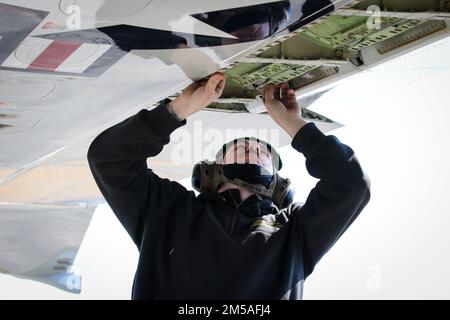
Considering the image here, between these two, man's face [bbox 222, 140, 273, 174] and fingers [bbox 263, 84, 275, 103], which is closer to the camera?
man's face [bbox 222, 140, 273, 174]

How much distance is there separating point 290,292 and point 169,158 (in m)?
3.79

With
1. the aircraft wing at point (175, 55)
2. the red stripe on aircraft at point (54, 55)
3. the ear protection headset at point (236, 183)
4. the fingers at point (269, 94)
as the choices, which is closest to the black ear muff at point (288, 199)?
the ear protection headset at point (236, 183)

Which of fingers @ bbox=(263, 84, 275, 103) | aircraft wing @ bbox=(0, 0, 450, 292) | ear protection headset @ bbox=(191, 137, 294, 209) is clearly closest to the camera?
aircraft wing @ bbox=(0, 0, 450, 292)

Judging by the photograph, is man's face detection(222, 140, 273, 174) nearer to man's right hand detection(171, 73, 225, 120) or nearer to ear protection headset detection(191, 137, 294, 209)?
ear protection headset detection(191, 137, 294, 209)

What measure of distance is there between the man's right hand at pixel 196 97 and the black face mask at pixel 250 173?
0.30 metres

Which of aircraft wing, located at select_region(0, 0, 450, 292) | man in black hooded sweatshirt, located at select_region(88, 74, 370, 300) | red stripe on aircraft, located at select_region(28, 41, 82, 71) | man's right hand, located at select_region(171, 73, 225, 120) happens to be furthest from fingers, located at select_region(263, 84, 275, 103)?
red stripe on aircraft, located at select_region(28, 41, 82, 71)

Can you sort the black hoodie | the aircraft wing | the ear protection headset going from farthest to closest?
the ear protection headset < the aircraft wing < the black hoodie

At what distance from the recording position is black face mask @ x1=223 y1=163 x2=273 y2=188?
12.7 ft

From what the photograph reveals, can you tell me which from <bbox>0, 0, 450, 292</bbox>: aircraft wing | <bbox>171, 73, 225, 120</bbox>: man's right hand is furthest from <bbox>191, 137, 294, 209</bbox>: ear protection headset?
<bbox>0, 0, 450, 292</bbox>: aircraft wing

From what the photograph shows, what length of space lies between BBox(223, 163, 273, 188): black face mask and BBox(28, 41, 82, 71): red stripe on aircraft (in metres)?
0.94

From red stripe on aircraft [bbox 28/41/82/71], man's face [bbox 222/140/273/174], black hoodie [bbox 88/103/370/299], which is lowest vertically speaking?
black hoodie [bbox 88/103/370/299]

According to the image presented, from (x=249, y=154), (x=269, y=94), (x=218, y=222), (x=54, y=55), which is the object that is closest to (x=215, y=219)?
(x=218, y=222)

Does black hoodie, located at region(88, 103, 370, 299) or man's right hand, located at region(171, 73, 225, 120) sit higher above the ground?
man's right hand, located at region(171, 73, 225, 120)

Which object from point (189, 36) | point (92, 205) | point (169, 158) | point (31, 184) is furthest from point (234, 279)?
point (92, 205)
